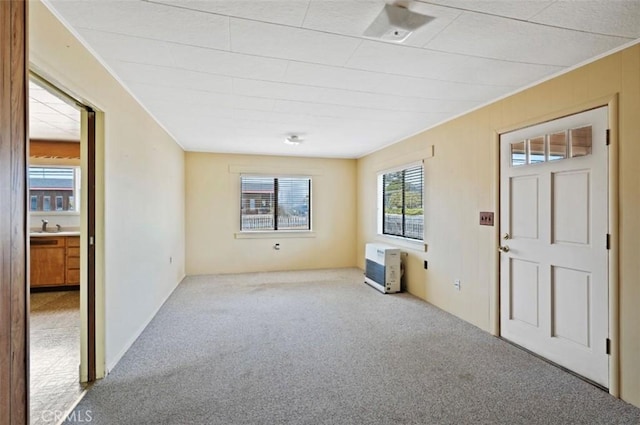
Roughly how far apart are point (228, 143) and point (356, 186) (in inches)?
110

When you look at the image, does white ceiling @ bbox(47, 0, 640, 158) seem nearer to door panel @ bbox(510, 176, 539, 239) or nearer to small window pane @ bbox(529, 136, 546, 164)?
small window pane @ bbox(529, 136, 546, 164)

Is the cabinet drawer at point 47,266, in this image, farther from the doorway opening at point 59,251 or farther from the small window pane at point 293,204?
the small window pane at point 293,204

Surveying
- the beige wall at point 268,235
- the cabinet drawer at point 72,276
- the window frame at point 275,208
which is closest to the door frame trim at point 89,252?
the cabinet drawer at point 72,276

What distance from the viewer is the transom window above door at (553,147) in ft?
7.95

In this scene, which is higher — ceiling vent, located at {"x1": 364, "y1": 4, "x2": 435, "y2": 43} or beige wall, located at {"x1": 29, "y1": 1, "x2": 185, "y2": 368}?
ceiling vent, located at {"x1": 364, "y1": 4, "x2": 435, "y2": 43}

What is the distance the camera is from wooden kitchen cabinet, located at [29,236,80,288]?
4707 mm

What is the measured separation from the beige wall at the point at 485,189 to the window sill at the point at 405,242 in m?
0.10

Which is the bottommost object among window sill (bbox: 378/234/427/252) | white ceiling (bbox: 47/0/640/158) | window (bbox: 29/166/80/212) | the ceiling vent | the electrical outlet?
window sill (bbox: 378/234/427/252)

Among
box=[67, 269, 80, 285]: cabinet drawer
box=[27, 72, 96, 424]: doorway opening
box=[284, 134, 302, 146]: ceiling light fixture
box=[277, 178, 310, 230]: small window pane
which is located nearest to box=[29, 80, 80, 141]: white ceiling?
box=[27, 72, 96, 424]: doorway opening

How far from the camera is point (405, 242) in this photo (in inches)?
194

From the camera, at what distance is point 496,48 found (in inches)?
83.7

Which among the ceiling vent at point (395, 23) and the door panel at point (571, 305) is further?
the door panel at point (571, 305)

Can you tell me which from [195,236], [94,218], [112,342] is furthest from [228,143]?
[112,342]

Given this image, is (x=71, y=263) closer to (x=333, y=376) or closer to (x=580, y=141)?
(x=333, y=376)
